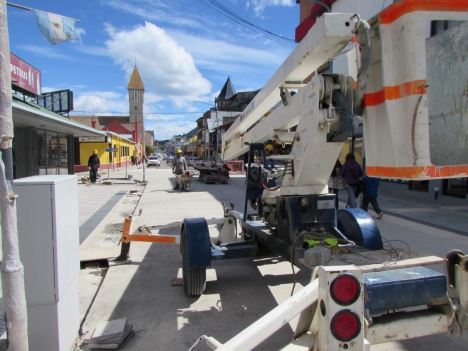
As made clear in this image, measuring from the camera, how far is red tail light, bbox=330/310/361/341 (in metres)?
2.02

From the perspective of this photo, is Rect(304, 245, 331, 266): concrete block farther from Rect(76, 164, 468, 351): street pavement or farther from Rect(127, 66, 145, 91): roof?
Rect(127, 66, 145, 91): roof

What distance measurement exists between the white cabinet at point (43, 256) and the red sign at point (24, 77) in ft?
43.3

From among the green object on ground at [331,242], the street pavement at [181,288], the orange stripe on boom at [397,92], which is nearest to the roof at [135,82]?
the street pavement at [181,288]

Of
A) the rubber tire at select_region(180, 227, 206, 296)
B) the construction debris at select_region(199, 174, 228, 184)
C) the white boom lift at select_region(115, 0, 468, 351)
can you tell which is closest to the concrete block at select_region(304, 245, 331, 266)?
the white boom lift at select_region(115, 0, 468, 351)

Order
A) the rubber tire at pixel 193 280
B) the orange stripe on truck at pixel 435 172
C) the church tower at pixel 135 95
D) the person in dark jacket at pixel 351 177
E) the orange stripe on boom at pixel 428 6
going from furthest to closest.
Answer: the church tower at pixel 135 95 < the person in dark jacket at pixel 351 177 < the rubber tire at pixel 193 280 < the orange stripe on truck at pixel 435 172 < the orange stripe on boom at pixel 428 6

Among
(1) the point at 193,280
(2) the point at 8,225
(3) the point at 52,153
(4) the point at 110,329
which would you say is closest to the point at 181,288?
(1) the point at 193,280

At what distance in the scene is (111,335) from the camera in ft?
10.7

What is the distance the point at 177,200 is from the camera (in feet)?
43.2

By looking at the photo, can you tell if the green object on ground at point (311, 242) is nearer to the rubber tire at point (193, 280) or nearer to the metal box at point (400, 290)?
the metal box at point (400, 290)

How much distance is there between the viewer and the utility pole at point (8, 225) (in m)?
2.24

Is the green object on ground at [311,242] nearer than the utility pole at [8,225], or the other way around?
the utility pole at [8,225]

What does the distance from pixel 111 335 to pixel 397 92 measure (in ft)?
10.8

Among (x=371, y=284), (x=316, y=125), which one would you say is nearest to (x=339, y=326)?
(x=371, y=284)

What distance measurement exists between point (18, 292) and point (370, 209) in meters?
10.5
